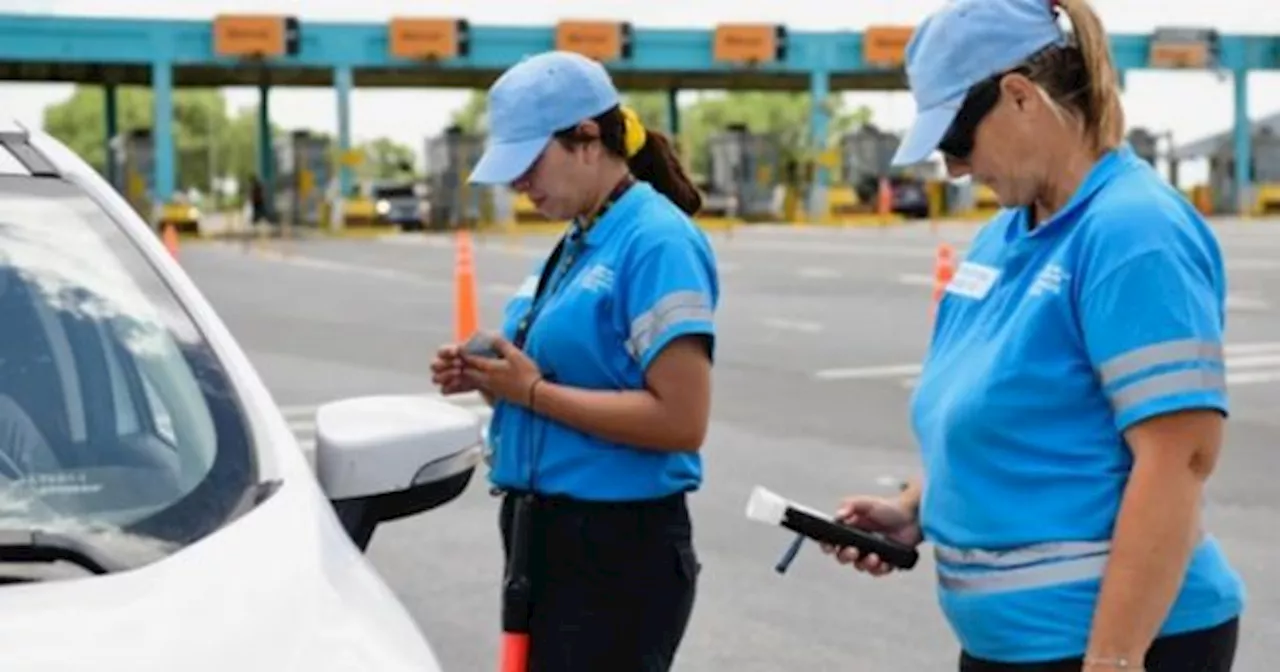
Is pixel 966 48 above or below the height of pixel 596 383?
above

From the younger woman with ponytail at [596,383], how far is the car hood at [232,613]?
2.88ft

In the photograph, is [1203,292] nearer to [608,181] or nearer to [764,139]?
[608,181]

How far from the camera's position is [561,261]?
3812mm

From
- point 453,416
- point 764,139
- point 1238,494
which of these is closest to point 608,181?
point 453,416

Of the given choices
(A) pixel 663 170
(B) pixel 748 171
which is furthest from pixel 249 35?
(A) pixel 663 170

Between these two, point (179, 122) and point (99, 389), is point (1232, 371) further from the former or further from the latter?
point (179, 122)

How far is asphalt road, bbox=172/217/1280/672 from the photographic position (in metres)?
7.09

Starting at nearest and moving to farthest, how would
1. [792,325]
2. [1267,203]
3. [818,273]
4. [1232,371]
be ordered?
[1232,371] < [792,325] < [818,273] < [1267,203]

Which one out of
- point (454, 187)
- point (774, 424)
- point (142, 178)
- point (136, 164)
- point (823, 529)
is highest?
point (823, 529)

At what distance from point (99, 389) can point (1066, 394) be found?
1535 mm

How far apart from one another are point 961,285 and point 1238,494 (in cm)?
749

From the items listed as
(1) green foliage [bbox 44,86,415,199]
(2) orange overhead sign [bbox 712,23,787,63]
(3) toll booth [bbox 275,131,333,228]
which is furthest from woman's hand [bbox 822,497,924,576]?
(1) green foliage [bbox 44,86,415,199]

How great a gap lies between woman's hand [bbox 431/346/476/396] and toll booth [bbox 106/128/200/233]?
5197 cm

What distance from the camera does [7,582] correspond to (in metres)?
2.56
